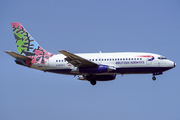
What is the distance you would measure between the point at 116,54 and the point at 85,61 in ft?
19.8

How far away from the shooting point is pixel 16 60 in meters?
59.9

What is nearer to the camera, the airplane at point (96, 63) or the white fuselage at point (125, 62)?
the airplane at point (96, 63)

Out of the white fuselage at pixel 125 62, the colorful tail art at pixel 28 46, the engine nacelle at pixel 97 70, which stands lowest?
the engine nacelle at pixel 97 70

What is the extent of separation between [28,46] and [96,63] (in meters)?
13.8

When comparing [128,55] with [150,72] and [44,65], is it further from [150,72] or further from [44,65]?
[44,65]

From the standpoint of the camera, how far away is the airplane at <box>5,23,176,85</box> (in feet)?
188

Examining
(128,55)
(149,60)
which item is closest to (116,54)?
(128,55)

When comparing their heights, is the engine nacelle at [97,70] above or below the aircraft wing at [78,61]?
below

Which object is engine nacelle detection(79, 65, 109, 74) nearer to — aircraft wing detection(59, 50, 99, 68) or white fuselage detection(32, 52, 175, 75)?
aircraft wing detection(59, 50, 99, 68)

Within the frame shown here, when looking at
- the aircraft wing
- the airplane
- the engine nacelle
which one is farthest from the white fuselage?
the aircraft wing

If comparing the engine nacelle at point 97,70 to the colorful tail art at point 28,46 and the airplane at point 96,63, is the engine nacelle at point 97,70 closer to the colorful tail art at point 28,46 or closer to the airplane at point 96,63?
the airplane at point 96,63

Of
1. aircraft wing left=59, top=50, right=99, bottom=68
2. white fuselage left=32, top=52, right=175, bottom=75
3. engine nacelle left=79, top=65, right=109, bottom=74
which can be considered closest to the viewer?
aircraft wing left=59, top=50, right=99, bottom=68

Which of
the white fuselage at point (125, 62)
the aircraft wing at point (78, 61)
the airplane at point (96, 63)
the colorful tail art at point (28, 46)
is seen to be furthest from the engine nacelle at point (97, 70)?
the colorful tail art at point (28, 46)

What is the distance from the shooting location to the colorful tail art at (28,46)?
60594 millimetres
